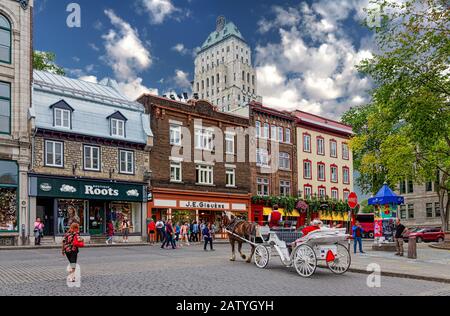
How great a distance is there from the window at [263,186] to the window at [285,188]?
185 cm

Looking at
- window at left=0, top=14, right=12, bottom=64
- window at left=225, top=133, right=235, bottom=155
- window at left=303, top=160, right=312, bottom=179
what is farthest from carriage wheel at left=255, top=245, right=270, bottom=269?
window at left=303, top=160, right=312, bottom=179

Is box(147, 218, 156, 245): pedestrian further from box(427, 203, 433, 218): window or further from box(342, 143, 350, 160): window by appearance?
box(427, 203, 433, 218): window

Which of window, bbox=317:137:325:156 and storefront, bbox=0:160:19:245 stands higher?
window, bbox=317:137:325:156

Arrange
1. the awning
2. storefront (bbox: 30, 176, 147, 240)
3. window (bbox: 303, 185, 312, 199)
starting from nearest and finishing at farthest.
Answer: storefront (bbox: 30, 176, 147, 240), the awning, window (bbox: 303, 185, 312, 199)

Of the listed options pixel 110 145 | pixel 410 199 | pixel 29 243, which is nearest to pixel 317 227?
pixel 29 243

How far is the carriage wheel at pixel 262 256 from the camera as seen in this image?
15430 mm

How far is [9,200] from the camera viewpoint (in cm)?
3047

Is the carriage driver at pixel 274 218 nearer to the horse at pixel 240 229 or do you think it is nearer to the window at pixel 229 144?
the horse at pixel 240 229

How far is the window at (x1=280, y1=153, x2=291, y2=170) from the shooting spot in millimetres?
49031

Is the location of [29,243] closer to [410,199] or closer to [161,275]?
[161,275]

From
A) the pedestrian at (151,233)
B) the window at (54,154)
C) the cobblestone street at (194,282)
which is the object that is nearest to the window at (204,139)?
the pedestrian at (151,233)

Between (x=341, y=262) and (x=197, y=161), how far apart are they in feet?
91.8

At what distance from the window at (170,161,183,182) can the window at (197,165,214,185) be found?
217 centimetres

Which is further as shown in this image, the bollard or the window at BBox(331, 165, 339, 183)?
→ the window at BBox(331, 165, 339, 183)
